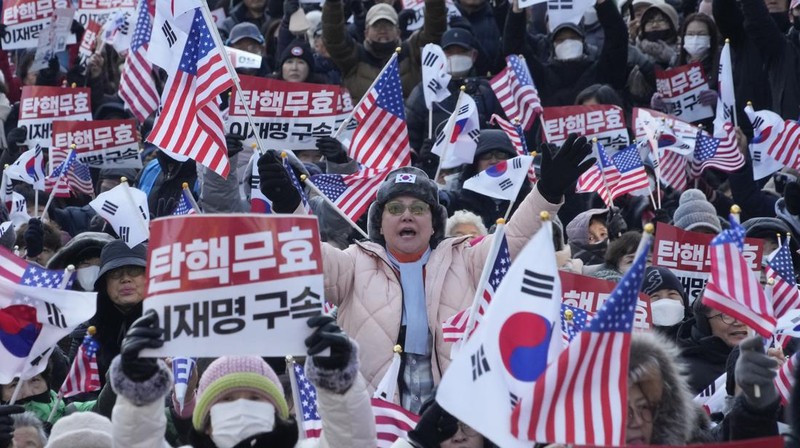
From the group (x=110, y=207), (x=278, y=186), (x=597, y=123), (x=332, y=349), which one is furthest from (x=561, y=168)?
(x=597, y=123)

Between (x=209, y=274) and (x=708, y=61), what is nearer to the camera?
(x=209, y=274)

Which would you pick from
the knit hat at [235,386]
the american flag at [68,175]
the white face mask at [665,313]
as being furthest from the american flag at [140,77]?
the knit hat at [235,386]

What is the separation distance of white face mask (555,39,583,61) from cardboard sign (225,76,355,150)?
11.2 ft

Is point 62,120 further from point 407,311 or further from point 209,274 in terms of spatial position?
point 209,274

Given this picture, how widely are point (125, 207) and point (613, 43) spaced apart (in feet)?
15.9

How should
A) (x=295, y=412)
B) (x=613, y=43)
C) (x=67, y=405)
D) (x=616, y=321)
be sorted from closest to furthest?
(x=616, y=321)
(x=295, y=412)
(x=67, y=405)
(x=613, y=43)

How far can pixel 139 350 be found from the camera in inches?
247

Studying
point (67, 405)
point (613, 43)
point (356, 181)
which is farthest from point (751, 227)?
point (67, 405)

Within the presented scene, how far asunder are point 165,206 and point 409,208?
3638mm

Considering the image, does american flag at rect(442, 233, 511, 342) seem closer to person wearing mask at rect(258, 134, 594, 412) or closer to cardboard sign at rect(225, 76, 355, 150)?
person wearing mask at rect(258, 134, 594, 412)

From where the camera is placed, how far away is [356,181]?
1107cm

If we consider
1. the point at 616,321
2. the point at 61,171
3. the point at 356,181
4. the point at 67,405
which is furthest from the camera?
the point at 61,171

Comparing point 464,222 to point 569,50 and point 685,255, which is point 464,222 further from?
point 569,50

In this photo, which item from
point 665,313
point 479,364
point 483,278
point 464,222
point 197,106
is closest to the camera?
point 479,364
